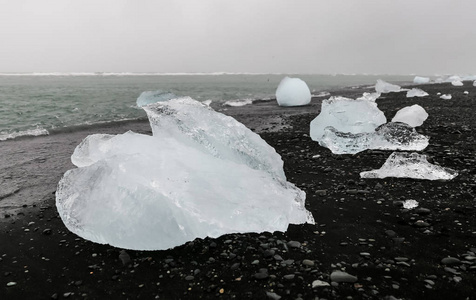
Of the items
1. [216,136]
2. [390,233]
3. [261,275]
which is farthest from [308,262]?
[216,136]

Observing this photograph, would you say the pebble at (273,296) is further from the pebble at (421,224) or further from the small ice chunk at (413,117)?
the small ice chunk at (413,117)

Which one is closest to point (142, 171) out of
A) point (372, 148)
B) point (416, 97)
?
point (372, 148)

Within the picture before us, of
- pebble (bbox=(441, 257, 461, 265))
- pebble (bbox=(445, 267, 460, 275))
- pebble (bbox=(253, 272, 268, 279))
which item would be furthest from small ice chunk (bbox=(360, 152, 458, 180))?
pebble (bbox=(253, 272, 268, 279))

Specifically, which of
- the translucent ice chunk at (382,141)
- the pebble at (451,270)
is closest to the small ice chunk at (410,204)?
the pebble at (451,270)

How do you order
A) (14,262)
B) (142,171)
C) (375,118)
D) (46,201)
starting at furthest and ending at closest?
(375,118), (46,201), (142,171), (14,262)

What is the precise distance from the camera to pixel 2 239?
3.48m

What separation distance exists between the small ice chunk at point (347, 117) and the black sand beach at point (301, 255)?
303 cm

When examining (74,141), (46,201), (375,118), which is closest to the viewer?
(46,201)

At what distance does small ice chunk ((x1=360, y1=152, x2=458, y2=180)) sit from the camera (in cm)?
454

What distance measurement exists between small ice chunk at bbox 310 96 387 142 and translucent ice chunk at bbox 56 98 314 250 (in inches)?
168

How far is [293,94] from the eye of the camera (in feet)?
53.1

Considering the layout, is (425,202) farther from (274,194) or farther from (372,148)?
(372,148)

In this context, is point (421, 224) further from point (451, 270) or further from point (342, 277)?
point (342, 277)

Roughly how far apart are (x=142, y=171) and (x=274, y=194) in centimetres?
145
